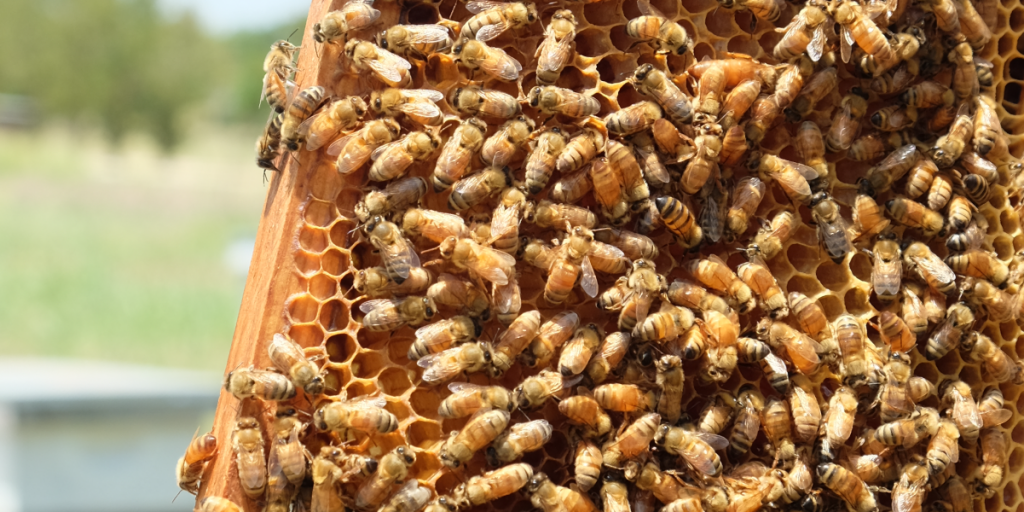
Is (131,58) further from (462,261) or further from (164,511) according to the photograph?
(462,261)

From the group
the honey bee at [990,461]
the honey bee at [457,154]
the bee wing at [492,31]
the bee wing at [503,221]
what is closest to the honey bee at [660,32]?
the bee wing at [492,31]

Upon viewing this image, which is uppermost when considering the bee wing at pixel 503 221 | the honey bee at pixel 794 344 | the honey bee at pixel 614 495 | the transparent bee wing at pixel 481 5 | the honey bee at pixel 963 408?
the transparent bee wing at pixel 481 5

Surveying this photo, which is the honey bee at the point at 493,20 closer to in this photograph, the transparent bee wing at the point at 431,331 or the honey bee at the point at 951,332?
the transparent bee wing at the point at 431,331

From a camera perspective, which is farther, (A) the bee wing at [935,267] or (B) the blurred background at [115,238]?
(B) the blurred background at [115,238]

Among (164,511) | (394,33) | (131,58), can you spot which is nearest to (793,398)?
(394,33)

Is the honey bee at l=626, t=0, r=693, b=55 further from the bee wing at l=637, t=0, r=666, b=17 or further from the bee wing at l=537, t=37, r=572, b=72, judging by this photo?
the bee wing at l=537, t=37, r=572, b=72

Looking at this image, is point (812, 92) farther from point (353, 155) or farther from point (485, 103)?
point (353, 155)

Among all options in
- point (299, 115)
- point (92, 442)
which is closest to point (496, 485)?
point (299, 115)

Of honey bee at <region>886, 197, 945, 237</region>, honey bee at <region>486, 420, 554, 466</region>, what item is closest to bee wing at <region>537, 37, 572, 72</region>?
honey bee at <region>486, 420, 554, 466</region>
